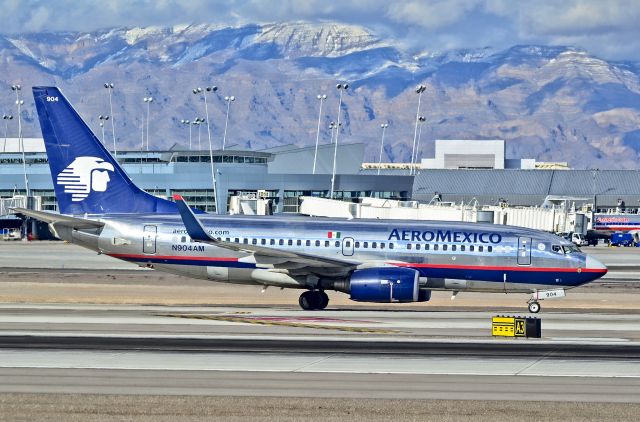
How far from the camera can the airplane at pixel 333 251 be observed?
5675 centimetres

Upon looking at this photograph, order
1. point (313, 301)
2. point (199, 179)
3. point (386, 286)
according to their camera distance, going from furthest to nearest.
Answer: point (199, 179), point (313, 301), point (386, 286)

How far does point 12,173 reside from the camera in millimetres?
173125

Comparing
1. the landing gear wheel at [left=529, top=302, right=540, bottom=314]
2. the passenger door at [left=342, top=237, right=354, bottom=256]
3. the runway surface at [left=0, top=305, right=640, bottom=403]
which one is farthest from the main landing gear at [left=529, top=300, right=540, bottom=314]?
the passenger door at [left=342, top=237, right=354, bottom=256]

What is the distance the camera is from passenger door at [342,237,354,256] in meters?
57.2

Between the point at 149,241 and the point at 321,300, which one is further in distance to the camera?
the point at 149,241

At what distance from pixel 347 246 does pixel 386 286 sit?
11.1ft

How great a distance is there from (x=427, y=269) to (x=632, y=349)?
1596 cm

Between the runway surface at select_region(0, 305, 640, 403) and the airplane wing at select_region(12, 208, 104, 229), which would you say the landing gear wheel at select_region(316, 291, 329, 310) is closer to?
the runway surface at select_region(0, 305, 640, 403)

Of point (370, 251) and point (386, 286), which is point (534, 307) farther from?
point (370, 251)

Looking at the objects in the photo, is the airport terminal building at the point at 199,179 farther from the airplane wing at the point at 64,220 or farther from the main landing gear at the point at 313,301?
the main landing gear at the point at 313,301

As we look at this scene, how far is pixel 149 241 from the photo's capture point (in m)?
57.7

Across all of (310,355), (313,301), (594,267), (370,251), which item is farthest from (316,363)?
(594,267)

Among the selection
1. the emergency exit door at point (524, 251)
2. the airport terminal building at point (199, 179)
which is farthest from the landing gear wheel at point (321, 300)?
the airport terminal building at point (199, 179)

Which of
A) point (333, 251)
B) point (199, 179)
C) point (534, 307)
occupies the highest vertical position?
point (199, 179)
